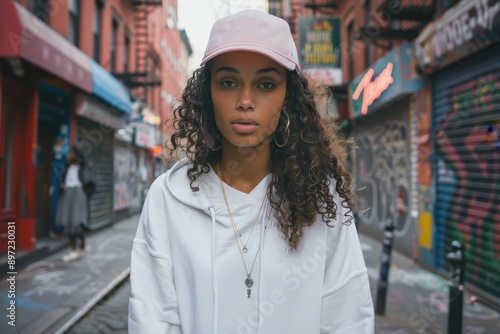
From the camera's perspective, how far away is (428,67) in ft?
23.6

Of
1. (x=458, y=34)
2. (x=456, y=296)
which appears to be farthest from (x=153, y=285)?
(x=458, y=34)

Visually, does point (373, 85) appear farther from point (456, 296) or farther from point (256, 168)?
point (256, 168)

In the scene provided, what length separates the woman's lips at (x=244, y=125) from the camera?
1.42 meters

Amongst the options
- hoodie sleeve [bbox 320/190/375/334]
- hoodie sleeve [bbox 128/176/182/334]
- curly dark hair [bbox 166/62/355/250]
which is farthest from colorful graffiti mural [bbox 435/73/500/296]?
hoodie sleeve [bbox 128/176/182/334]

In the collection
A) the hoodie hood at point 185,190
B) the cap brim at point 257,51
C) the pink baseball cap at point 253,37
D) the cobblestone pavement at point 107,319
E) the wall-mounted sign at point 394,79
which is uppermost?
the wall-mounted sign at point 394,79

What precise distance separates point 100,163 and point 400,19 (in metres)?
8.83

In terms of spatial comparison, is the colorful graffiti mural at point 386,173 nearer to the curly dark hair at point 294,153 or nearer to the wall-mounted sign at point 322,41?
the wall-mounted sign at point 322,41

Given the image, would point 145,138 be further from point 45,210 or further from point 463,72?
point 463,72

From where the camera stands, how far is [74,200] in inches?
288

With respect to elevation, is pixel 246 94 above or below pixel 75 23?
below

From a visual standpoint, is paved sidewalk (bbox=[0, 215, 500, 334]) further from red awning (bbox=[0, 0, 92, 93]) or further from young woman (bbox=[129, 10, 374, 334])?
→ red awning (bbox=[0, 0, 92, 93])

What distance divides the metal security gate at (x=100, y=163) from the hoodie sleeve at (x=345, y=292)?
9940 millimetres

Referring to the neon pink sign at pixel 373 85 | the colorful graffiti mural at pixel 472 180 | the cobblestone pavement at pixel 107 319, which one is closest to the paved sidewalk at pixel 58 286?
the cobblestone pavement at pixel 107 319

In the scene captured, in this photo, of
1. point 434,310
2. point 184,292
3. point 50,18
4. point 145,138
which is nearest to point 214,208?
point 184,292
